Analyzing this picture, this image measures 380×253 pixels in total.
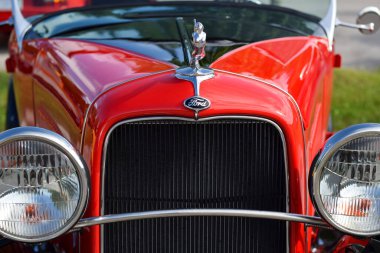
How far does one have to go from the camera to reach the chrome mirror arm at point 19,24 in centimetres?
416

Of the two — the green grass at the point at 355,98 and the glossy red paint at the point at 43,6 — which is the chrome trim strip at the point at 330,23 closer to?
the glossy red paint at the point at 43,6

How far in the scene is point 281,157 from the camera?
9.04 feet

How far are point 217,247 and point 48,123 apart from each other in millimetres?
976

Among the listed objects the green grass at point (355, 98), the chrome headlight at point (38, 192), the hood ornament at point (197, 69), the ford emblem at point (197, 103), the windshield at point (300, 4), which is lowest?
the chrome headlight at point (38, 192)

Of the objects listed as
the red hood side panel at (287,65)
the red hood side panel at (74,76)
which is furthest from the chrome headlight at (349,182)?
the red hood side panel at (74,76)

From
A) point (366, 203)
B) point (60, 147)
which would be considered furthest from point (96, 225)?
point (366, 203)

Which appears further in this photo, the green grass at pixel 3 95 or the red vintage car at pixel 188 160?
the green grass at pixel 3 95

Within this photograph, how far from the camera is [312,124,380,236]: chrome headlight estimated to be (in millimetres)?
2578

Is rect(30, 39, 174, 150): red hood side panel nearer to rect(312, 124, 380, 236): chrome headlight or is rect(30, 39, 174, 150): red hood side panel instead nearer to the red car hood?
the red car hood

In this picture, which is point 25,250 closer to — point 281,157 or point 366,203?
point 281,157

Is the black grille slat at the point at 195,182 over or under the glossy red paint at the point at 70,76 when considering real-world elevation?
under

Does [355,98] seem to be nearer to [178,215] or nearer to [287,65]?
[287,65]

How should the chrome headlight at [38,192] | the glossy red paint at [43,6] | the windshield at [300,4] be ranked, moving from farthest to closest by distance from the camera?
the glossy red paint at [43,6]
the windshield at [300,4]
the chrome headlight at [38,192]

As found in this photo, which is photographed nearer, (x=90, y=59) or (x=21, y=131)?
(x=21, y=131)
